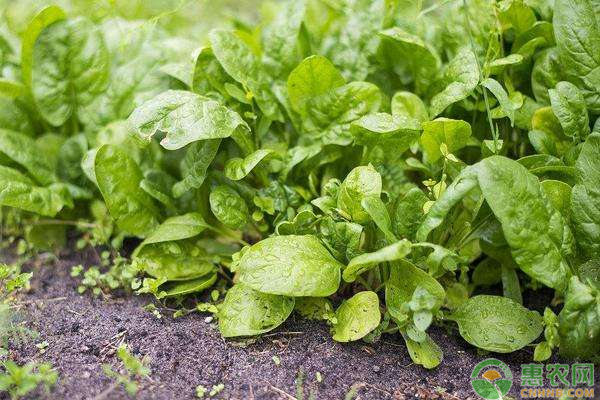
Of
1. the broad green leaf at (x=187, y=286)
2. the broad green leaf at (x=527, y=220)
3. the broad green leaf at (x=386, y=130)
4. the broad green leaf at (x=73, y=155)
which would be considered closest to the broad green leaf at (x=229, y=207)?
the broad green leaf at (x=187, y=286)

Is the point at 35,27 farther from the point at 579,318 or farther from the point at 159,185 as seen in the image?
the point at 579,318

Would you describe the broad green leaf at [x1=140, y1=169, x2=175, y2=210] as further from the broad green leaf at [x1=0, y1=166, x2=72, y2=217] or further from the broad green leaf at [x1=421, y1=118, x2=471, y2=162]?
the broad green leaf at [x1=421, y1=118, x2=471, y2=162]

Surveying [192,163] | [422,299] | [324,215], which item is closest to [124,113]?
[192,163]

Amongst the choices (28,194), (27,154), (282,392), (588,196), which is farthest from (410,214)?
(27,154)

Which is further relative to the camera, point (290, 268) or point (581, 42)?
point (581, 42)

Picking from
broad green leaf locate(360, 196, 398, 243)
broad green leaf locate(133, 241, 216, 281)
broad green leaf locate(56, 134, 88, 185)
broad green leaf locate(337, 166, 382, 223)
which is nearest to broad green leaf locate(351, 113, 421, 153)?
broad green leaf locate(337, 166, 382, 223)
